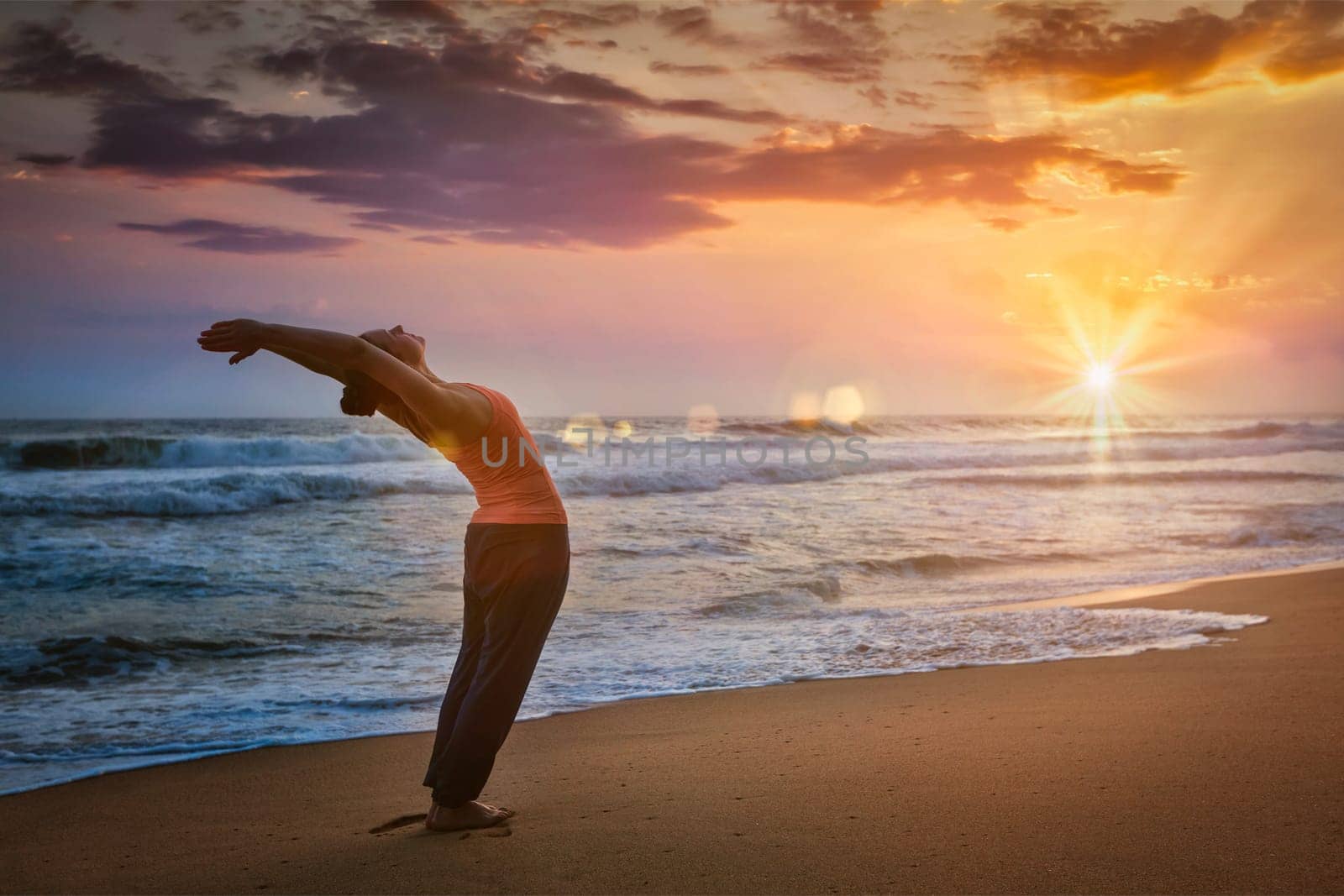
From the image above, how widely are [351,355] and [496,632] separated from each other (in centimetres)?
106

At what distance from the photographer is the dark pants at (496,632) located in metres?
3.18

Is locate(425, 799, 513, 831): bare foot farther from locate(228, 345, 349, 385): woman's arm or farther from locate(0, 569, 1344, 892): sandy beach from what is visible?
locate(228, 345, 349, 385): woman's arm

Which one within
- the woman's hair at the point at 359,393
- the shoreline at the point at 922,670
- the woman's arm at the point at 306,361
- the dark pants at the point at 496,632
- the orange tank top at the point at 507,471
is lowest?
the shoreline at the point at 922,670

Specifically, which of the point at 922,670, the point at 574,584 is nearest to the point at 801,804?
the point at 922,670

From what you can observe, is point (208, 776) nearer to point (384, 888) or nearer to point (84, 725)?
point (84, 725)

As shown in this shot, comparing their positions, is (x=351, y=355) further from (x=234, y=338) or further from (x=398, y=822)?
(x=398, y=822)

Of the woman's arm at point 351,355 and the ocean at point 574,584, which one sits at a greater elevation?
the woman's arm at point 351,355

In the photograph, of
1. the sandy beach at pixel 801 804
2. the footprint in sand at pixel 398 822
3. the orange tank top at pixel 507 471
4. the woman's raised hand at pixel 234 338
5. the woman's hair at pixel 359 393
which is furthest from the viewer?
the footprint in sand at pixel 398 822

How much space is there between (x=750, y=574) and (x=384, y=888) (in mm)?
8108

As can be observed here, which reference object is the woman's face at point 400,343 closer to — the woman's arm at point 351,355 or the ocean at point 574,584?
the woman's arm at point 351,355

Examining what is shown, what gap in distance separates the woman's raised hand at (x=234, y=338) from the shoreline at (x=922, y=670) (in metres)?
2.95

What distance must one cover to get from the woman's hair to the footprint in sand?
5.23 ft

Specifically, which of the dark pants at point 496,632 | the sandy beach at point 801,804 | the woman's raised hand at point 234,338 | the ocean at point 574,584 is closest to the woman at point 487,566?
the dark pants at point 496,632

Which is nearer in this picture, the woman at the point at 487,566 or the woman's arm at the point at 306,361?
the woman's arm at the point at 306,361
